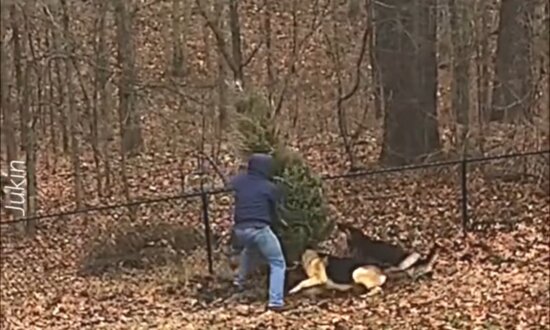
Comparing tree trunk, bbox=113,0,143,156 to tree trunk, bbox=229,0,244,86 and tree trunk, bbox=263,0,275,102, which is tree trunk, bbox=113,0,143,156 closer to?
Result: tree trunk, bbox=229,0,244,86

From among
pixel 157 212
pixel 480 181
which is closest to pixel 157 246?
pixel 157 212

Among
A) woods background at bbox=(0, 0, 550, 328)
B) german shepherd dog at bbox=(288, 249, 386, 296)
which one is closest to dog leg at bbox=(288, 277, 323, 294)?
german shepherd dog at bbox=(288, 249, 386, 296)

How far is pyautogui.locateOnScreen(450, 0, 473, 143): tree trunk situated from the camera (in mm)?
14102

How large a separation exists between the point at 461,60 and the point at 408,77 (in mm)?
951

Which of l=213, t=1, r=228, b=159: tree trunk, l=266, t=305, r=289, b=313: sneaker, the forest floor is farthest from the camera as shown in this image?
l=213, t=1, r=228, b=159: tree trunk

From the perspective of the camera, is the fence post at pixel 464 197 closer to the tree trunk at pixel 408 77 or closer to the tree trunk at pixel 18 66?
the tree trunk at pixel 408 77

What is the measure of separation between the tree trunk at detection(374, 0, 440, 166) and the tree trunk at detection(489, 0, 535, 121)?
1.06 meters

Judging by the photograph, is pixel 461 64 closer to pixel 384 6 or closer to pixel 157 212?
pixel 384 6

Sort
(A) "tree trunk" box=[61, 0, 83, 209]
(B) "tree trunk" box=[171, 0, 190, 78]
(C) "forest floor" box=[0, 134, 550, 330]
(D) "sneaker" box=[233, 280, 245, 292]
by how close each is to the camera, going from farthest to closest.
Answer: (B) "tree trunk" box=[171, 0, 190, 78], (A) "tree trunk" box=[61, 0, 83, 209], (D) "sneaker" box=[233, 280, 245, 292], (C) "forest floor" box=[0, 134, 550, 330]

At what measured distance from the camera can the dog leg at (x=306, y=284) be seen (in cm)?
1014

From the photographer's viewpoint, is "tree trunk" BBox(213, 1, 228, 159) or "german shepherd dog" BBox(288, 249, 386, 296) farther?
"tree trunk" BBox(213, 1, 228, 159)

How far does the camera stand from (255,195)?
32.0 ft

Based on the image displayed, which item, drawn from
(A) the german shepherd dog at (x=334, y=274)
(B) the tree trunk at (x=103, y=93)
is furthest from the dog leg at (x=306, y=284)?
(B) the tree trunk at (x=103, y=93)

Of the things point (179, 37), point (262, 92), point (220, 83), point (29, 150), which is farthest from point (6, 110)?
point (262, 92)
